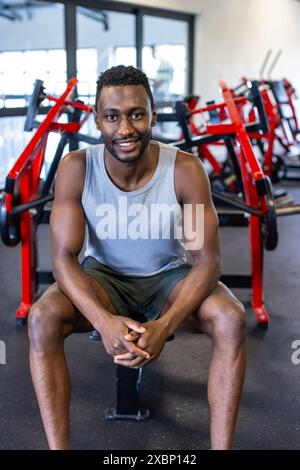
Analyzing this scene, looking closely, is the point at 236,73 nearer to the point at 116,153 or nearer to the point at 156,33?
the point at 156,33

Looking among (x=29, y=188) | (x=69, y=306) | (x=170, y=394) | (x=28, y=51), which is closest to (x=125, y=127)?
(x=69, y=306)

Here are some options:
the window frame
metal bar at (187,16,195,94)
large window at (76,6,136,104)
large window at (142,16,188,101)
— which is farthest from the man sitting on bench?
metal bar at (187,16,195,94)

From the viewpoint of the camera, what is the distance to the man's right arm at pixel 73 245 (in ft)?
4.07


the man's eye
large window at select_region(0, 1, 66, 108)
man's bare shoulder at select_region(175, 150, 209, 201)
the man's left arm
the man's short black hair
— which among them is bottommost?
the man's left arm

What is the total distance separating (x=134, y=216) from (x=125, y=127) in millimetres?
236

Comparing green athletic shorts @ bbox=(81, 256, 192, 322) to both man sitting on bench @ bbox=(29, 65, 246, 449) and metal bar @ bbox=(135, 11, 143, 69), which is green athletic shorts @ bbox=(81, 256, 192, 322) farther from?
metal bar @ bbox=(135, 11, 143, 69)

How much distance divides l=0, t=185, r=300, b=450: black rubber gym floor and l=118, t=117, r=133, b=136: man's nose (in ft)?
1.69

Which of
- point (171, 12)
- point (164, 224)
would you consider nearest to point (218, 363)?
point (164, 224)

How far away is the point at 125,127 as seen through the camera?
130 cm

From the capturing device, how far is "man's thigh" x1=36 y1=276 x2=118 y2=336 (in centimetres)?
123

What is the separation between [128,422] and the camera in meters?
1.52

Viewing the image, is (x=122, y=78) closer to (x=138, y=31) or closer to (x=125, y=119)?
(x=125, y=119)
